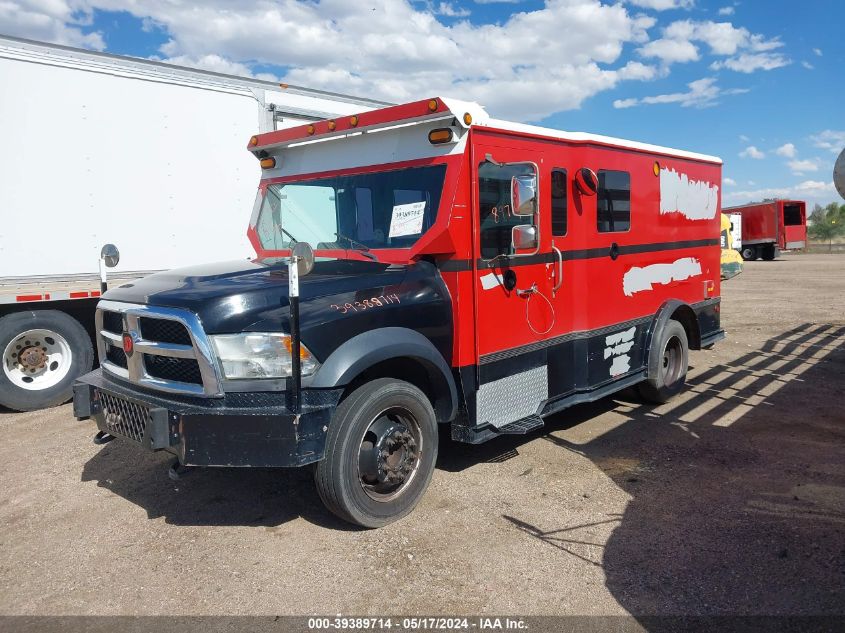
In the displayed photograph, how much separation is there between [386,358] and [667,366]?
4.07 m

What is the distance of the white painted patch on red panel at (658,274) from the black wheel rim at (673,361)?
2.17 ft

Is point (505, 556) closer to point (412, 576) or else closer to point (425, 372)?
point (412, 576)

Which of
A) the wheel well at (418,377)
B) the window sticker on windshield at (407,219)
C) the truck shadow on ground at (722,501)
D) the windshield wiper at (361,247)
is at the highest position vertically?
the window sticker on windshield at (407,219)

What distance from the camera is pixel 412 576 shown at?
11.9ft

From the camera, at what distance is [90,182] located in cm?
712

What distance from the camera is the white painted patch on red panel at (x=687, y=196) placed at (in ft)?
22.2

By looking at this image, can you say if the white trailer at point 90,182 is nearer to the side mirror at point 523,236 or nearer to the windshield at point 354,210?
the windshield at point 354,210

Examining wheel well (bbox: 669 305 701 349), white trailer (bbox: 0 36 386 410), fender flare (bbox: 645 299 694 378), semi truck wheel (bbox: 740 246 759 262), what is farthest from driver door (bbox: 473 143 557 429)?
semi truck wheel (bbox: 740 246 759 262)

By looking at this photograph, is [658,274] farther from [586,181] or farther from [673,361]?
[586,181]

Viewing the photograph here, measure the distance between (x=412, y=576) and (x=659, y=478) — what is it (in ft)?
7.21

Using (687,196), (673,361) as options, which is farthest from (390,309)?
(687,196)

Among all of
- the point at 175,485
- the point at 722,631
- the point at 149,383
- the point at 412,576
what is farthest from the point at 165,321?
the point at 722,631

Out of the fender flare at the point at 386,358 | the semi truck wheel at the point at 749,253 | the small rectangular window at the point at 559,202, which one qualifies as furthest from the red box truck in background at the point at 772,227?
the fender flare at the point at 386,358

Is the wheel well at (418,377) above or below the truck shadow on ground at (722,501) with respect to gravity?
above
